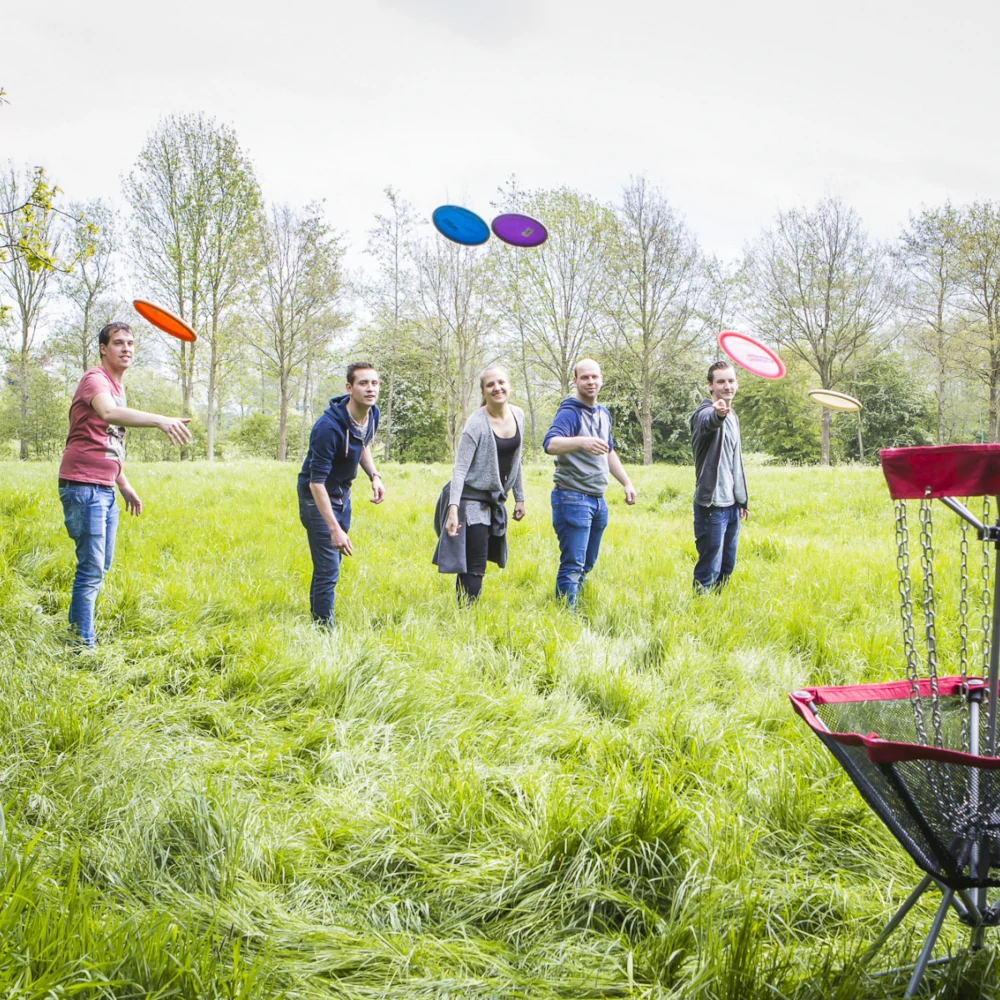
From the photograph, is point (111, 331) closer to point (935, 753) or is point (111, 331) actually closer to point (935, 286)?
point (935, 753)

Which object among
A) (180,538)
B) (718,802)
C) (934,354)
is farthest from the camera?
(934,354)

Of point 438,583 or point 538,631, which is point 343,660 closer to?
point 538,631

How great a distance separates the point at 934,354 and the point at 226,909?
29.9 m

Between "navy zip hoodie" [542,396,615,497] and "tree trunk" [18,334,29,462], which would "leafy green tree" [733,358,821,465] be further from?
"navy zip hoodie" [542,396,615,497]

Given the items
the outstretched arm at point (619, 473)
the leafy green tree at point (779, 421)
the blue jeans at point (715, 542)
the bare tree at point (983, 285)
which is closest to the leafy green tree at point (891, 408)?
the leafy green tree at point (779, 421)

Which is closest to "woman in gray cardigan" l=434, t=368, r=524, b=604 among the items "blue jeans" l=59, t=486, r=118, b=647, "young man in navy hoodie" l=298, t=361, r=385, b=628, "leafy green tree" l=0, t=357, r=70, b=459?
"young man in navy hoodie" l=298, t=361, r=385, b=628

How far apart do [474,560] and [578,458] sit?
1.01 meters

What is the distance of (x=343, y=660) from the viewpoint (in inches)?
144

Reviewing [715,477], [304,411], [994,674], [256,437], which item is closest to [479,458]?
[715,477]

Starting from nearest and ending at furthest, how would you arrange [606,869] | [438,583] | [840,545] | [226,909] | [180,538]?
[226,909], [606,869], [438,583], [180,538], [840,545]

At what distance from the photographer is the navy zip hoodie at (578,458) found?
4957mm

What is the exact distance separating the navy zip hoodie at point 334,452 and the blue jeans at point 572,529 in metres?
1.39

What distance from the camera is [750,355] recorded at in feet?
17.2

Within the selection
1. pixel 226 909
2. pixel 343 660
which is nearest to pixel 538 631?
pixel 343 660
